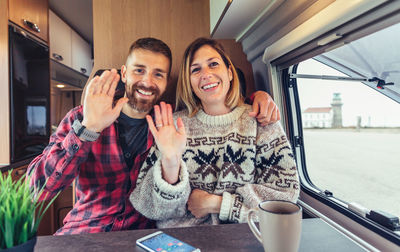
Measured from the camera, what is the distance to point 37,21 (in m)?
2.44

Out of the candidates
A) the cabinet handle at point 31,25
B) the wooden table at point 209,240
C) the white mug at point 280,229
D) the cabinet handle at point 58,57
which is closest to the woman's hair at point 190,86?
the wooden table at point 209,240

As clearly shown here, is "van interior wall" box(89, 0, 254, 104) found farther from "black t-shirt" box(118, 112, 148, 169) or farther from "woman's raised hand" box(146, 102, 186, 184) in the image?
"woman's raised hand" box(146, 102, 186, 184)

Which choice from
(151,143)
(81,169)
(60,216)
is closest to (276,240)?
(151,143)

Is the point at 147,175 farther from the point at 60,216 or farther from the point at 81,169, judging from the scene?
the point at 60,216

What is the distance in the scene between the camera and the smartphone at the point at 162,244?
0.69m

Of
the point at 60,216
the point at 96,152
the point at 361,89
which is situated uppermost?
the point at 361,89

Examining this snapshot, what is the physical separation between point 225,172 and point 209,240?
0.46 metres

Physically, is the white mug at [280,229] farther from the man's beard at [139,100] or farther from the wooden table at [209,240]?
the man's beard at [139,100]

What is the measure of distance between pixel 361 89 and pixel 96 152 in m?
1.38

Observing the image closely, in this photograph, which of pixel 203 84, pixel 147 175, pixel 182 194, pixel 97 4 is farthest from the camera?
pixel 97 4

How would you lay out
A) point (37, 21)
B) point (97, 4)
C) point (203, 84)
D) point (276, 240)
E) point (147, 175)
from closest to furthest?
point (276, 240), point (147, 175), point (203, 84), point (97, 4), point (37, 21)

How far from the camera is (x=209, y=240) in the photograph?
749 millimetres

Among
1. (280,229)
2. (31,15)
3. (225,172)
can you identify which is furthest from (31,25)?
(280,229)

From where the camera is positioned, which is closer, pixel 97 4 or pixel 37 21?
pixel 97 4
